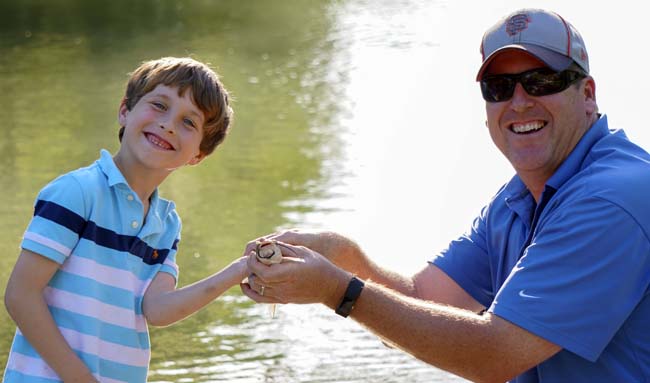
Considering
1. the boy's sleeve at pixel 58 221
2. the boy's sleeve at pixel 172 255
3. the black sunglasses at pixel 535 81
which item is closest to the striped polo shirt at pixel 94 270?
the boy's sleeve at pixel 58 221

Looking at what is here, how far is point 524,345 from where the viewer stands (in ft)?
9.96

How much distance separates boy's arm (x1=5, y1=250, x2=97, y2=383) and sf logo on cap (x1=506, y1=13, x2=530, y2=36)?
1.43m

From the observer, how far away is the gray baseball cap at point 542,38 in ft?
10.8

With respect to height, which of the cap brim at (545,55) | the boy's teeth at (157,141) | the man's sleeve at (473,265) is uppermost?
the cap brim at (545,55)

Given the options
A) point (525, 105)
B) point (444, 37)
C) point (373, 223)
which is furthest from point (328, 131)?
point (525, 105)

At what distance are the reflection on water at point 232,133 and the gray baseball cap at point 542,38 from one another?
2053 millimetres

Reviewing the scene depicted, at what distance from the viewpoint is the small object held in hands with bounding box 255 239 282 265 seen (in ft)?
10.4

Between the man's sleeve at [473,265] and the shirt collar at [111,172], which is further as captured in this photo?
the man's sleeve at [473,265]

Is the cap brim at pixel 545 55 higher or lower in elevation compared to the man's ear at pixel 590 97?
higher

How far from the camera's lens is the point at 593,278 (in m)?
3.01

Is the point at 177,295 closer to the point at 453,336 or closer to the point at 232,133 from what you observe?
the point at 453,336

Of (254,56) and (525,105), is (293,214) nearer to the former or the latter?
(525,105)

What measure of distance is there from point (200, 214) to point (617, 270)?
4.32m

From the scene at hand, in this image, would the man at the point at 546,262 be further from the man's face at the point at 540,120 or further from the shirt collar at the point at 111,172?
the shirt collar at the point at 111,172
